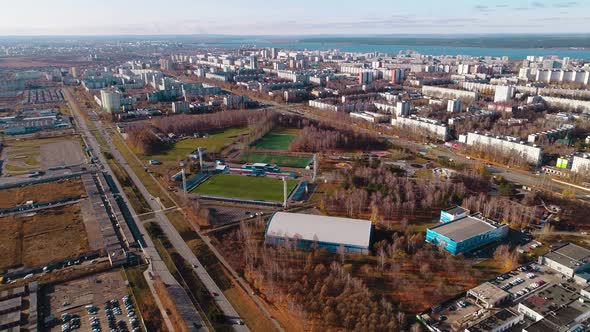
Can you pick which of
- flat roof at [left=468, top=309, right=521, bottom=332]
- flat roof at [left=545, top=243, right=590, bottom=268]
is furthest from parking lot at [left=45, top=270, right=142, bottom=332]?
flat roof at [left=545, top=243, right=590, bottom=268]

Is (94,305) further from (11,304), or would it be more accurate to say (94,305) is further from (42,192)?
(42,192)

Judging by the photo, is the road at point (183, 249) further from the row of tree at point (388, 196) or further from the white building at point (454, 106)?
the white building at point (454, 106)

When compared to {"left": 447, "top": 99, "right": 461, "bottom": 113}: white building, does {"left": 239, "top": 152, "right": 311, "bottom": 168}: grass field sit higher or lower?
lower

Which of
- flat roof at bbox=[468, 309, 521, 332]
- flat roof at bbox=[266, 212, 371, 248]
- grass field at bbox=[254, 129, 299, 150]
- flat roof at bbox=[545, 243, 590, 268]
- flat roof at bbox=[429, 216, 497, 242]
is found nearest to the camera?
flat roof at bbox=[468, 309, 521, 332]

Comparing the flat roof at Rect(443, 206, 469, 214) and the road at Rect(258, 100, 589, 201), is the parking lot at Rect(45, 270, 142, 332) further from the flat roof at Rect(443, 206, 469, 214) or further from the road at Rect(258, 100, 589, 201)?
the road at Rect(258, 100, 589, 201)

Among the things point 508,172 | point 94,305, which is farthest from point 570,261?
point 94,305

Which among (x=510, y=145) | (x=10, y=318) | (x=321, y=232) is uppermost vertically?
(x=510, y=145)
